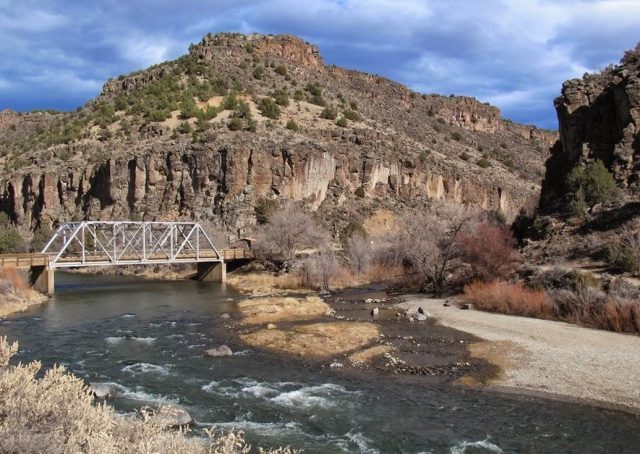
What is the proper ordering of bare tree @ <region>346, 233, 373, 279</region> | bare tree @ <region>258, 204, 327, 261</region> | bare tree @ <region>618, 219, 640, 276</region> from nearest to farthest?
bare tree @ <region>618, 219, 640, 276</region>, bare tree @ <region>346, 233, 373, 279</region>, bare tree @ <region>258, 204, 327, 261</region>

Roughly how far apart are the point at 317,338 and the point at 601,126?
36519 millimetres

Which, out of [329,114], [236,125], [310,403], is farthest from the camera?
[329,114]

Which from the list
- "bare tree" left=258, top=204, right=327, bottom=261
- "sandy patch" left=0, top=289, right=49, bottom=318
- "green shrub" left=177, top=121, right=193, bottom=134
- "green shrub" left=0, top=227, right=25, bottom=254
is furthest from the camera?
"green shrub" left=177, top=121, right=193, bottom=134

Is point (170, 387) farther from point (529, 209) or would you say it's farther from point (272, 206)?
point (529, 209)

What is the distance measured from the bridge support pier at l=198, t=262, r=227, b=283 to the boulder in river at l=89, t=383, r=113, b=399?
3718 centimetres

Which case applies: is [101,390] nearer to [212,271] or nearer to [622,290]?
[622,290]

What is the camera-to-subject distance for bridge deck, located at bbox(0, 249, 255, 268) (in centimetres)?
4381

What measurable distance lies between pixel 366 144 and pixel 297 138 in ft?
34.4

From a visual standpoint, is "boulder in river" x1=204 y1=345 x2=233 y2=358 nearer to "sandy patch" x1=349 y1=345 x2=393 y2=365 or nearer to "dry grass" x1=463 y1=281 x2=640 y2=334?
"sandy patch" x1=349 y1=345 x2=393 y2=365

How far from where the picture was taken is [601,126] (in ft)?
160

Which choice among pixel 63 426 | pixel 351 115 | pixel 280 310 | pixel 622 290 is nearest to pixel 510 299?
pixel 622 290

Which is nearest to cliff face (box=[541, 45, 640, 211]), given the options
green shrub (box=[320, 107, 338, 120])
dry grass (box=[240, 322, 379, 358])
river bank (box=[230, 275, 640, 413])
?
river bank (box=[230, 275, 640, 413])

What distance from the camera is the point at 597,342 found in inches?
883

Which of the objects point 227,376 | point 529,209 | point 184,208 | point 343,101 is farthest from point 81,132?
point 227,376
